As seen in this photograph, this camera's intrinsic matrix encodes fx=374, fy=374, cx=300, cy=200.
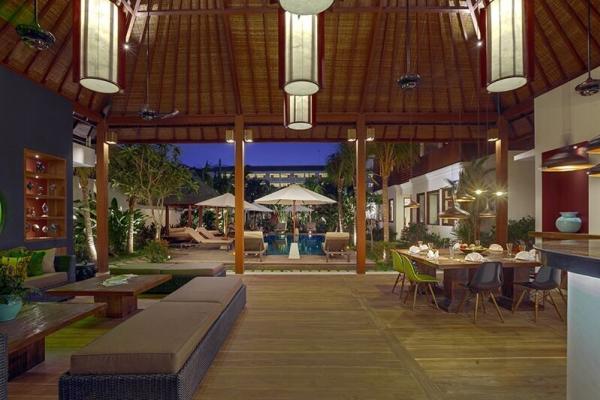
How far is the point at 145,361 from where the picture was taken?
8.70 ft

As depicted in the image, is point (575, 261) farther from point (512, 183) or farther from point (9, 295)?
point (512, 183)

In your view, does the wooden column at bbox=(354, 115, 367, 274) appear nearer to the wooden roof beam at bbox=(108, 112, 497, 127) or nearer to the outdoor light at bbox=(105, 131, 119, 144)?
the wooden roof beam at bbox=(108, 112, 497, 127)

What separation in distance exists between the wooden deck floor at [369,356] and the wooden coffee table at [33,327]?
132 millimetres

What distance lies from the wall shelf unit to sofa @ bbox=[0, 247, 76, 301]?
35.2 inches

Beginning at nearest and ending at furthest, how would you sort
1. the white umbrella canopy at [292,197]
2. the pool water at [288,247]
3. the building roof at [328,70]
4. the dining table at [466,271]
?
the dining table at [466,271]
the building roof at [328,70]
the white umbrella canopy at [292,197]
the pool water at [288,247]

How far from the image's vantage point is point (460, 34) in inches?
334

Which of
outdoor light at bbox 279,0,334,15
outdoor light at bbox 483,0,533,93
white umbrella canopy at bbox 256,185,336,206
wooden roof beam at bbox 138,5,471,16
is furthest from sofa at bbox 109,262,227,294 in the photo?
outdoor light at bbox 483,0,533,93

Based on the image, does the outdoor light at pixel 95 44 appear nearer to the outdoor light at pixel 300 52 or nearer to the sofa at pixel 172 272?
the outdoor light at pixel 300 52

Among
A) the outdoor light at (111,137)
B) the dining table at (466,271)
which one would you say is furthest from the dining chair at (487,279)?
the outdoor light at (111,137)

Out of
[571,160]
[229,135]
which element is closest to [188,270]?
[229,135]

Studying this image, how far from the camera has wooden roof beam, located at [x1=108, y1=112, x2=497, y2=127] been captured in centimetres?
948

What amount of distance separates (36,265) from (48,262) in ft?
0.92

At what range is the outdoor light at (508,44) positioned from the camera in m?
3.37

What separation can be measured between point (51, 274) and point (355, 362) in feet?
17.4
